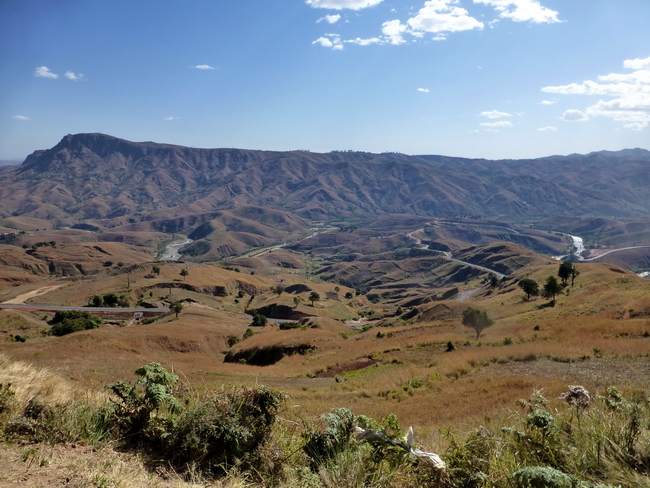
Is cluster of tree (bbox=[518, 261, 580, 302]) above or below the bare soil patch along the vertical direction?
below

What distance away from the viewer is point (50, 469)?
417 cm

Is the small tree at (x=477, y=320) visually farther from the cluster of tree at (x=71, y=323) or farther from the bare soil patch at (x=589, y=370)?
the cluster of tree at (x=71, y=323)

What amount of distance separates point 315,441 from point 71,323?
55.9m

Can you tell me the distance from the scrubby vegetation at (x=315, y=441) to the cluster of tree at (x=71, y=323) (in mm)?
51278

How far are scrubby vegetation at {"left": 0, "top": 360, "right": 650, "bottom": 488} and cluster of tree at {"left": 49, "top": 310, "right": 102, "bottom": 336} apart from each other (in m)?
51.3

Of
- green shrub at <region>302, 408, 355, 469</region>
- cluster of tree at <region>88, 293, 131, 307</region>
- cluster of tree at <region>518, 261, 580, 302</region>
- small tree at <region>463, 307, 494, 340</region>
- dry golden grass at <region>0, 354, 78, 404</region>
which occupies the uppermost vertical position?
dry golden grass at <region>0, 354, 78, 404</region>

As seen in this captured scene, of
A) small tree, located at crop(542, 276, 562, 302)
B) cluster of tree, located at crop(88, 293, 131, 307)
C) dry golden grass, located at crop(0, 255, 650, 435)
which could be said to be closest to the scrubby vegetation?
dry golden grass, located at crop(0, 255, 650, 435)

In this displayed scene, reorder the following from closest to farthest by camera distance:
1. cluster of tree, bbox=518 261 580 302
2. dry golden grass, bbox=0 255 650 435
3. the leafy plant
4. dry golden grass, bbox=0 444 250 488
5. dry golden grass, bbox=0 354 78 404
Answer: dry golden grass, bbox=0 444 250 488 < the leafy plant < dry golden grass, bbox=0 354 78 404 < dry golden grass, bbox=0 255 650 435 < cluster of tree, bbox=518 261 580 302

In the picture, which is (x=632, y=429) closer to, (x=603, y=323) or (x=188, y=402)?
(x=188, y=402)

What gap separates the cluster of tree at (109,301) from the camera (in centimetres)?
7469

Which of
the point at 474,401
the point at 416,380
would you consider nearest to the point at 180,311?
the point at 416,380

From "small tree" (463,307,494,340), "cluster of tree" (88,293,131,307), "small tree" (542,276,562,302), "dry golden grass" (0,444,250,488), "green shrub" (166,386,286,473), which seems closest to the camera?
"dry golden grass" (0,444,250,488)

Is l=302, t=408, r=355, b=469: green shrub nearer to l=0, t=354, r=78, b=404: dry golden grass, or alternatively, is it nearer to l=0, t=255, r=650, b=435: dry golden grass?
l=0, t=255, r=650, b=435: dry golden grass

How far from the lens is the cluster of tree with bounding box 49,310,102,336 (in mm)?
48062
